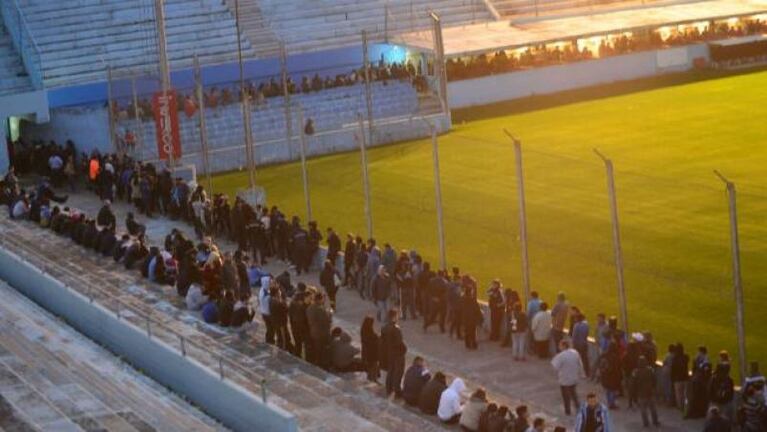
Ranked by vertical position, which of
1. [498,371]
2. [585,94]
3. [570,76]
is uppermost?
[570,76]

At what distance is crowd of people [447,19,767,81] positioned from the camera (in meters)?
54.2

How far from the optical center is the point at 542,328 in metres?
24.8

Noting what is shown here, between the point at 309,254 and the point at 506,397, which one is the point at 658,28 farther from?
the point at 506,397

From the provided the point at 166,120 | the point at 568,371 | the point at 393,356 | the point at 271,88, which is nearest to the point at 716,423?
the point at 568,371

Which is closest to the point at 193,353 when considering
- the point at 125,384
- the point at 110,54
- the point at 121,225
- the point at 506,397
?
the point at 125,384

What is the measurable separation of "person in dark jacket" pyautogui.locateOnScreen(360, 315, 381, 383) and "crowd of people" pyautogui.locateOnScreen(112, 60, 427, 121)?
77.6 feet

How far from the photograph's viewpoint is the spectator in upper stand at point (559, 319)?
24.7 metres

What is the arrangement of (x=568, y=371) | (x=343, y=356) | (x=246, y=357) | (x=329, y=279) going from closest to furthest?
(x=568, y=371)
(x=343, y=356)
(x=246, y=357)
(x=329, y=279)

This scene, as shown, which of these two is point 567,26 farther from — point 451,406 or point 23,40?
point 451,406

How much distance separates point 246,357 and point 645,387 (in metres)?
6.24

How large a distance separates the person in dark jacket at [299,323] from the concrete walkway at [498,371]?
182cm

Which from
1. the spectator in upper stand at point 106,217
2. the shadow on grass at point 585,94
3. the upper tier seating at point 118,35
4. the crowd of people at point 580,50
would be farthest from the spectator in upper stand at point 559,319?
the upper tier seating at point 118,35

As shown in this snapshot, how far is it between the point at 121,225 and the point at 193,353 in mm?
14268

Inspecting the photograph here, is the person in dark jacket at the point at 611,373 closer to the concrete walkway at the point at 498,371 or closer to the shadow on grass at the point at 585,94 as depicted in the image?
the concrete walkway at the point at 498,371
